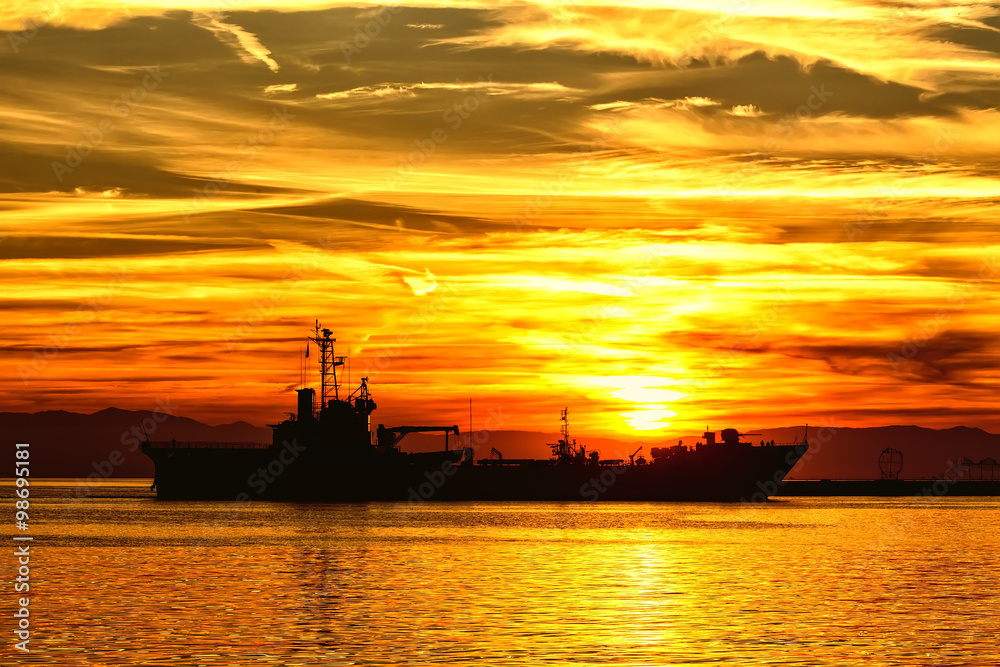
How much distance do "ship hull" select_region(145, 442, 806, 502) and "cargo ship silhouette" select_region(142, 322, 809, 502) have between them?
Result: 0.46 ft

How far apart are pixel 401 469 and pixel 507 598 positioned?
104 m

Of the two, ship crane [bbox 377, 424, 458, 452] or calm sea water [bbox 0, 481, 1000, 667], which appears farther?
ship crane [bbox 377, 424, 458, 452]

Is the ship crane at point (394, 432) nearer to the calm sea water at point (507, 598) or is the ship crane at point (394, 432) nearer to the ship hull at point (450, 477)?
the ship hull at point (450, 477)

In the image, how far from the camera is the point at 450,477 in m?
160

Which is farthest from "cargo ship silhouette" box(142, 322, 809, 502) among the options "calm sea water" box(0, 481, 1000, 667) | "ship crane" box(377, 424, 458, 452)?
"calm sea water" box(0, 481, 1000, 667)

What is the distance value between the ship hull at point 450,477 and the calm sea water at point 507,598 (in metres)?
56.1

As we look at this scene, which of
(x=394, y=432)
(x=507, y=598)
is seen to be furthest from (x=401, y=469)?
(x=507, y=598)

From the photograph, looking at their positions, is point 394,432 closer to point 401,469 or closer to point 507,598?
point 401,469

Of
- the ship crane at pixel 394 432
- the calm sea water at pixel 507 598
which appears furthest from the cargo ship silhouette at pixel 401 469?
the calm sea water at pixel 507 598

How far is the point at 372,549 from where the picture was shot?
235 feet

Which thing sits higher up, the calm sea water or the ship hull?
the ship hull

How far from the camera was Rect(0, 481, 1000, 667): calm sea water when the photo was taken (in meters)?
32.8

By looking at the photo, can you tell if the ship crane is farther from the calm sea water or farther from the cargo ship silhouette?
the calm sea water

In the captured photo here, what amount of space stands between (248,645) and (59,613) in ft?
33.6
